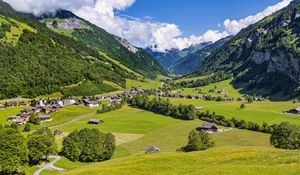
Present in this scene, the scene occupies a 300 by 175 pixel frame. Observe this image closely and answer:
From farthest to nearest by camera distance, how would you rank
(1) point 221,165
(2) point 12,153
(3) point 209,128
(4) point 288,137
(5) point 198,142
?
1. (3) point 209,128
2. (5) point 198,142
3. (4) point 288,137
4. (2) point 12,153
5. (1) point 221,165

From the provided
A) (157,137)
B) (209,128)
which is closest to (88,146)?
(157,137)

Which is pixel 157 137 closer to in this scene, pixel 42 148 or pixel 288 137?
pixel 288 137

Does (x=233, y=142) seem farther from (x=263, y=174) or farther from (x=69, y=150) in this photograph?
(x=263, y=174)

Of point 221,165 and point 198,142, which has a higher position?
point 221,165

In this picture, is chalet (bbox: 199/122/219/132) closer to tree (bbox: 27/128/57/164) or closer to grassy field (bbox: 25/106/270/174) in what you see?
grassy field (bbox: 25/106/270/174)

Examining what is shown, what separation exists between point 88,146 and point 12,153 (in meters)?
30.6

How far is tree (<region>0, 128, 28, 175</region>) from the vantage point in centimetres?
9763

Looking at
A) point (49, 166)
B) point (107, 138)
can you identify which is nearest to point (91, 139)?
point (107, 138)

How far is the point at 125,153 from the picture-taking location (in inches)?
5281

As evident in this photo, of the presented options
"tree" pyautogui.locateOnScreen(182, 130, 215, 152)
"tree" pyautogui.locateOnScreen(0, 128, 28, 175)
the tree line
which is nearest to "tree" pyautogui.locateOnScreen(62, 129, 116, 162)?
the tree line

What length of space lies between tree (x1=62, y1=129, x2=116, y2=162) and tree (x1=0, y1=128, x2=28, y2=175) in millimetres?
20731

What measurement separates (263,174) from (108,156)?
3600 inches

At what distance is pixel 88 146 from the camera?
12562cm

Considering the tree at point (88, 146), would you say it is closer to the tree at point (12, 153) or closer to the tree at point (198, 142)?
the tree at point (12, 153)
